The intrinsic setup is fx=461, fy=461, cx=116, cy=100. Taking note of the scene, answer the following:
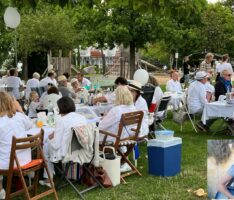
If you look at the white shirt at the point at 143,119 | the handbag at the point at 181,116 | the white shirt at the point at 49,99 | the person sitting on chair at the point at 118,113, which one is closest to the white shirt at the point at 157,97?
the handbag at the point at 181,116

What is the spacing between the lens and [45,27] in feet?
92.1

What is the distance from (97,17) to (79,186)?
1977 cm

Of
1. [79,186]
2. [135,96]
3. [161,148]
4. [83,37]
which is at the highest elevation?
[83,37]

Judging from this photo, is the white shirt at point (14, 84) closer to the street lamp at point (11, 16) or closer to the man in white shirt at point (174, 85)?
the man in white shirt at point (174, 85)

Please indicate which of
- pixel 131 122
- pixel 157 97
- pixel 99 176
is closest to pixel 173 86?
pixel 157 97

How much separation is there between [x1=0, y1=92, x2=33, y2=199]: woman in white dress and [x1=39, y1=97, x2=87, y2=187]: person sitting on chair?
384 mm

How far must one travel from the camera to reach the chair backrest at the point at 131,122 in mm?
6310

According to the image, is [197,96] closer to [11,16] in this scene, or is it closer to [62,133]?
[11,16]

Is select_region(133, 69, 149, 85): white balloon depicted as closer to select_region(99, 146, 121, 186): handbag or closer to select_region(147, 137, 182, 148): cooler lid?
select_region(147, 137, 182, 148): cooler lid

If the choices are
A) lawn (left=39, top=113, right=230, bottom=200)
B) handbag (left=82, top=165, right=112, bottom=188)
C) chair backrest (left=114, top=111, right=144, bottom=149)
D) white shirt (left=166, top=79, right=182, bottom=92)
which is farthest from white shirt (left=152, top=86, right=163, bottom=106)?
white shirt (left=166, top=79, right=182, bottom=92)

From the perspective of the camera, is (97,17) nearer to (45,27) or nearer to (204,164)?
(45,27)

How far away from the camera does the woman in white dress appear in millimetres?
5207

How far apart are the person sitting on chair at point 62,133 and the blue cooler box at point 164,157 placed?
4.20 ft

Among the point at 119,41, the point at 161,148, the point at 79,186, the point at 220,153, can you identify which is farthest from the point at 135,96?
the point at 119,41
